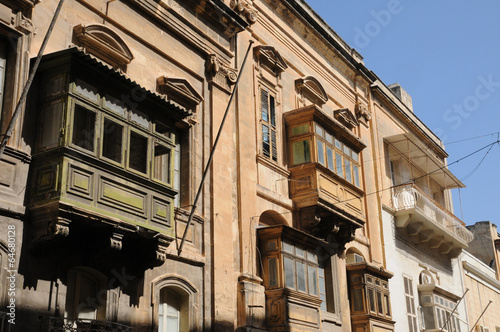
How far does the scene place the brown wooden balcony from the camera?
2352 centimetres

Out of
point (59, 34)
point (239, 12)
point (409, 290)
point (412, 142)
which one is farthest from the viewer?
point (412, 142)

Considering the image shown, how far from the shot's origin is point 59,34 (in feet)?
40.2

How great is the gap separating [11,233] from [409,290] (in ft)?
52.4

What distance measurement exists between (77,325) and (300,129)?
9.60 metres

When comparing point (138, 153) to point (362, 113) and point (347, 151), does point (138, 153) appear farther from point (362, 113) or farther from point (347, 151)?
point (362, 113)

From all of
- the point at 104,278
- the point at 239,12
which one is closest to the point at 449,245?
the point at 239,12

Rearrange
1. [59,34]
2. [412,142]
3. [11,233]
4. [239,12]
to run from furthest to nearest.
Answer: [412,142] < [239,12] < [59,34] < [11,233]

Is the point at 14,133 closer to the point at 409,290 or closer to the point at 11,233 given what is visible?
the point at 11,233

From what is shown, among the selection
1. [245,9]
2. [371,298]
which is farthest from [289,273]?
[245,9]

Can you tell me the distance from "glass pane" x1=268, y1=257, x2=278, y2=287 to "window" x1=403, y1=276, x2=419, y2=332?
8478mm

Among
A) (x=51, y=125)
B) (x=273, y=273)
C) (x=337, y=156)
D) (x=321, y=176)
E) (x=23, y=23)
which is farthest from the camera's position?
(x=337, y=156)

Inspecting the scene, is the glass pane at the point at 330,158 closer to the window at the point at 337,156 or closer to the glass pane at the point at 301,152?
the window at the point at 337,156

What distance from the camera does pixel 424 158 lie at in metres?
26.5

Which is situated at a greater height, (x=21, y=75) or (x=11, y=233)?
(x=21, y=75)
